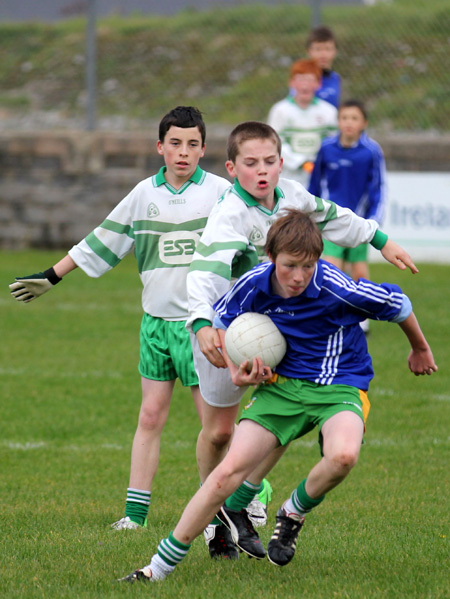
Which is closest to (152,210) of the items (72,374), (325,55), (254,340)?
(254,340)

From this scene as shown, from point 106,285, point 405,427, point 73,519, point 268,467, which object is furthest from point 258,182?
point 106,285

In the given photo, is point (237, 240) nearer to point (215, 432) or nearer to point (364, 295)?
point (364, 295)

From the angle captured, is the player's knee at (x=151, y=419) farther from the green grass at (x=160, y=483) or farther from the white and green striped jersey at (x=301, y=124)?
the white and green striped jersey at (x=301, y=124)

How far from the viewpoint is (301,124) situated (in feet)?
37.6

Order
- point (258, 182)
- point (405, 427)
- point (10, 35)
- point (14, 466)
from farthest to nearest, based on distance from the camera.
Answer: point (10, 35) → point (405, 427) → point (14, 466) → point (258, 182)

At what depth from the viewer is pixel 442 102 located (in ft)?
54.6

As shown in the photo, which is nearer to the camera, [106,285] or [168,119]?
[168,119]

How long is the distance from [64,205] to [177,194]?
460 inches

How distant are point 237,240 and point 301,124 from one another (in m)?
7.34

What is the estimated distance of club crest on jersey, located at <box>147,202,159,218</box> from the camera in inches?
203

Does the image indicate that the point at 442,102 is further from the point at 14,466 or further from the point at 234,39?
the point at 14,466

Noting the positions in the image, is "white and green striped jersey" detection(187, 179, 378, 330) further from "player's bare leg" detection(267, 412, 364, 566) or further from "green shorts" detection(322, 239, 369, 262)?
"green shorts" detection(322, 239, 369, 262)

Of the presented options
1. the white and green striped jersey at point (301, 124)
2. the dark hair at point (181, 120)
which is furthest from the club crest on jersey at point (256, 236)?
the white and green striped jersey at point (301, 124)

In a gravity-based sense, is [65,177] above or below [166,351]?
below
